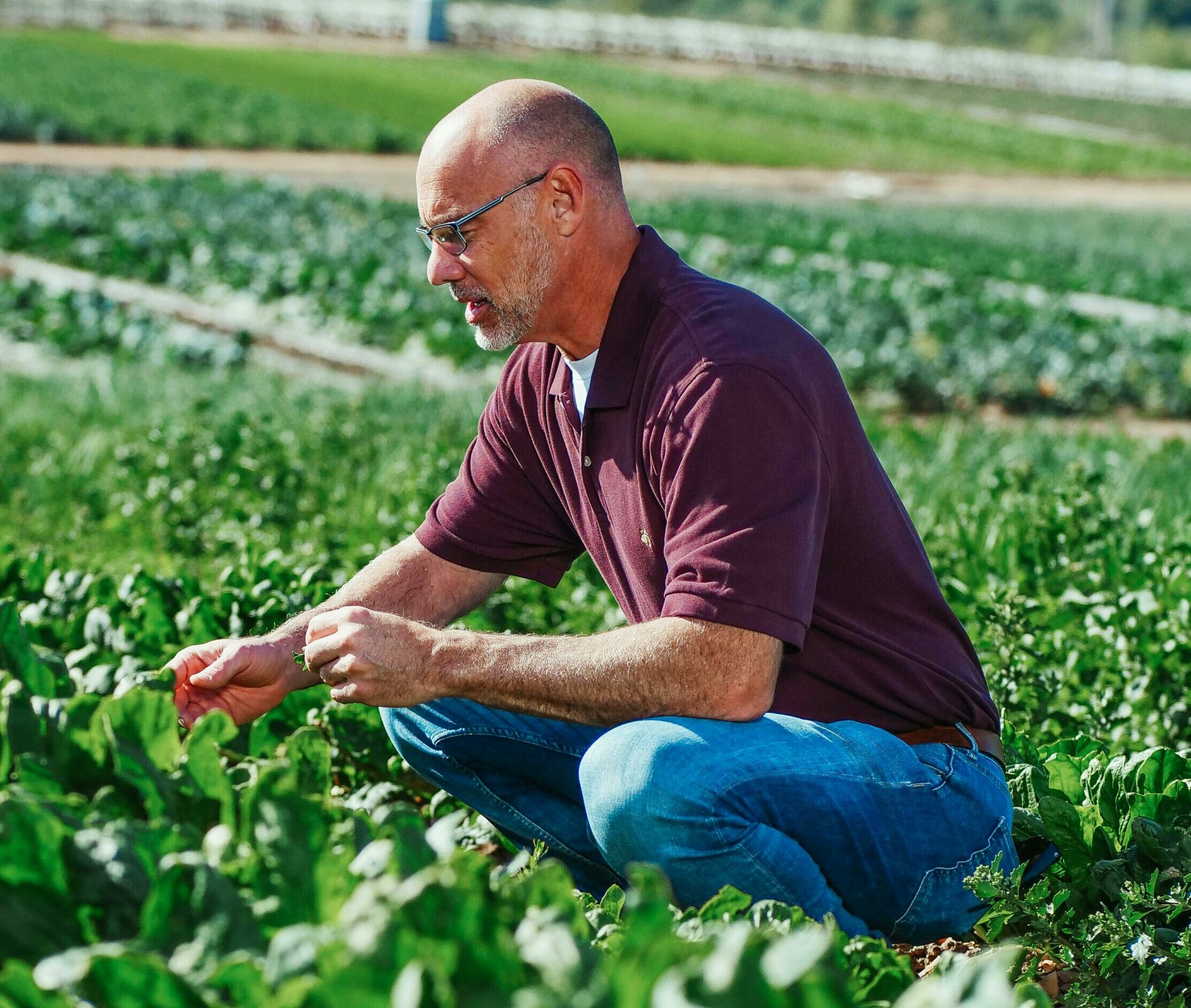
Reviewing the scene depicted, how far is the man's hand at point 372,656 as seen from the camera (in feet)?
8.95

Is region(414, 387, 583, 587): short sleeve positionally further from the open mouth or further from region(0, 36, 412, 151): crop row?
region(0, 36, 412, 151): crop row

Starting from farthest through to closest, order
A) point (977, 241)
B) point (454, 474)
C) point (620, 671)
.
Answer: point (977, 241) < point (454, 474) < point (620, 671)

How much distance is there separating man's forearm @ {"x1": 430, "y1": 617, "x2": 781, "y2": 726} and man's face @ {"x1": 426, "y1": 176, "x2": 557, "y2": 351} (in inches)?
22.7

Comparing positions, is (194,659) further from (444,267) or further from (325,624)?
(444,267)

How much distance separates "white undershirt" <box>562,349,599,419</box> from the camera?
10.0 ft

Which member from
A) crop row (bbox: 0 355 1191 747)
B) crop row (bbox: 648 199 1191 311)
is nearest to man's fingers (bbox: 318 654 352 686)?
crop row (bbox: 0 355 1191 747)

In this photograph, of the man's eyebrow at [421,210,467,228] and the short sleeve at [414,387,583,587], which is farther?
the short sleeve at [414,387,583,587]

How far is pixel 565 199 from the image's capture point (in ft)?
9.59

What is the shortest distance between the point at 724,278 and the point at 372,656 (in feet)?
35.9

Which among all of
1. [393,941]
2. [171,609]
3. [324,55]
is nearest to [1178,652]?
[171,609]

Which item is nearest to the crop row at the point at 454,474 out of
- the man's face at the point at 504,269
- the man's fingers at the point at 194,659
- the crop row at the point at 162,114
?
the man's fingers at the point at 194,659

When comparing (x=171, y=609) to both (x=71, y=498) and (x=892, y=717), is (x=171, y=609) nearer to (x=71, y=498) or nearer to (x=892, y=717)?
(x=892, y=717)

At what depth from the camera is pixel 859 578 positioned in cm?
285

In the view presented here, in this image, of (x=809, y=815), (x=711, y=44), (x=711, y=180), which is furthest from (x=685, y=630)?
(x=711, y=44)
